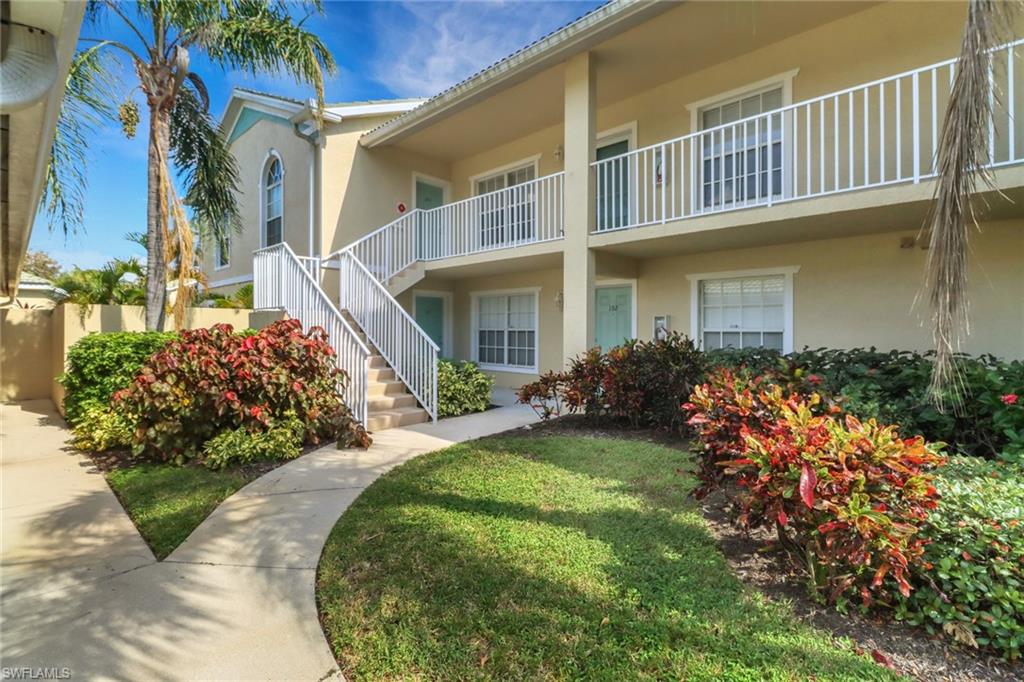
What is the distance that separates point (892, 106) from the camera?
689 centimetres

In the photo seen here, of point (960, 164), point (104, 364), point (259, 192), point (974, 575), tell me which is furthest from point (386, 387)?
point (259, 192)

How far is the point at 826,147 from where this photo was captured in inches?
296

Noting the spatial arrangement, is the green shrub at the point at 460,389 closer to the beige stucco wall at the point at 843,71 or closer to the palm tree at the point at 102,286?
the beige stucco wall at the point at 843,71

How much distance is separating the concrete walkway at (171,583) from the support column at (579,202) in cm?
438

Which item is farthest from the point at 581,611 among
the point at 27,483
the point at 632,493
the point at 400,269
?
the point at 400,269

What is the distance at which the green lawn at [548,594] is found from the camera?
2.42 metres

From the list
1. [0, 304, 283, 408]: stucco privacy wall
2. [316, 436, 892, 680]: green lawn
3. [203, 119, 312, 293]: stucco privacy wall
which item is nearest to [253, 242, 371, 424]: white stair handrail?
[0, 304, 283, 408]: stucco privacy wall

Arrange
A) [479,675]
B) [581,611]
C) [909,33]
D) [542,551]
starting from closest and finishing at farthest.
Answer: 1. [479,675]
2. [581,611]
3. [542,551]
4. [909,33]

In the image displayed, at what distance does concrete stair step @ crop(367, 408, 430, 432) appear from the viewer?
24.9 ft

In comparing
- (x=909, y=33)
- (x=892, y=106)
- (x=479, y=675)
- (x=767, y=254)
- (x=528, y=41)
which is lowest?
(x=479, y=675)

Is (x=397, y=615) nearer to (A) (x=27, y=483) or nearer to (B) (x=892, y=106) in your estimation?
(A) (x=27, y=483)

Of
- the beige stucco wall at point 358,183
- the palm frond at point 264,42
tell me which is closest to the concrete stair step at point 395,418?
the beige stucco wall at point 358,183

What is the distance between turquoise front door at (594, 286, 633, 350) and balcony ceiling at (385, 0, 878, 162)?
155 inches

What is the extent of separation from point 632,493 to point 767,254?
5.69 meters
